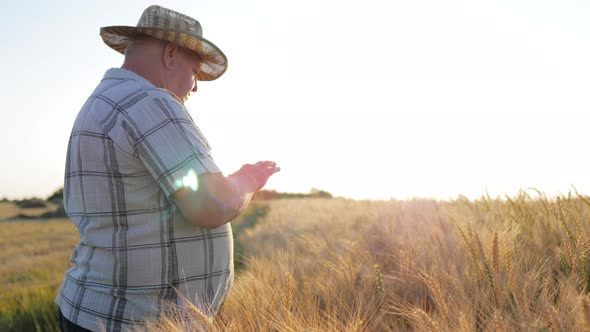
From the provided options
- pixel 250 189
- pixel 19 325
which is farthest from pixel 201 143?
pixel 19 325

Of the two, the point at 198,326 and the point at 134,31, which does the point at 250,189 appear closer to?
the point at 198,326

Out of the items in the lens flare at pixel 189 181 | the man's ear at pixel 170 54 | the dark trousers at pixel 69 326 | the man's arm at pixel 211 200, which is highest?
the man's ear at pixel 170 54

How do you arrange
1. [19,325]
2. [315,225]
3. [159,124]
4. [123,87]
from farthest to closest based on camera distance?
1. [315,225]
2. [19,325]
3. [123,87]
4. [159,124]

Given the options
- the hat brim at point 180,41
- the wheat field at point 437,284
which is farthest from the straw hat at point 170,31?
the wheat field at point 437,284

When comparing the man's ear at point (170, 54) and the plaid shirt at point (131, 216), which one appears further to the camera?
the man's ear at point (170, 54)

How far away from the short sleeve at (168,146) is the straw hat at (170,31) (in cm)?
40

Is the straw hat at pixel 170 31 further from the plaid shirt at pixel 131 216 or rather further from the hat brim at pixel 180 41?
the plaid shirt at pixel 131 216

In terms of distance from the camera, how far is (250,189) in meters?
1.91

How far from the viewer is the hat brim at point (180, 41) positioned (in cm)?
199

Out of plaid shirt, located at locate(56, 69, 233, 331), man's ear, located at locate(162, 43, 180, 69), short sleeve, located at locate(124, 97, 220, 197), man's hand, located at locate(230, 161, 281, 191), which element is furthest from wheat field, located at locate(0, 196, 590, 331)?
man's ear, located at locate(162, 43, 180, 69)

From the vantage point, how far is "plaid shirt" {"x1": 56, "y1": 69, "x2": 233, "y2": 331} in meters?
1.73

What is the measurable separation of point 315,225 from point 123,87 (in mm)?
3596

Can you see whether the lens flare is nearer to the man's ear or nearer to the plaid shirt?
the plaid shirt

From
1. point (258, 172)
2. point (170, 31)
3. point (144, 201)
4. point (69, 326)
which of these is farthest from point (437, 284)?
point (69, 326)
